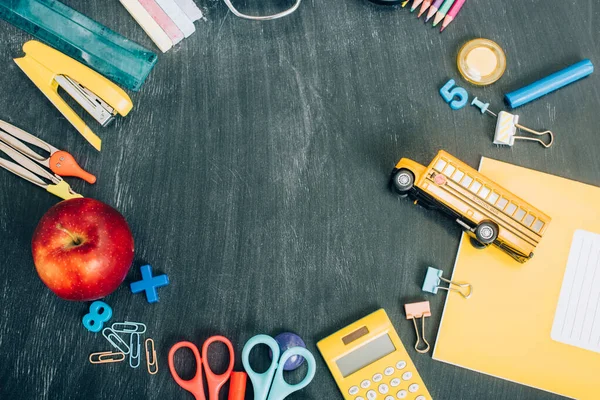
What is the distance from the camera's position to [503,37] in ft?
3.08

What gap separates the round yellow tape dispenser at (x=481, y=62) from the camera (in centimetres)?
92

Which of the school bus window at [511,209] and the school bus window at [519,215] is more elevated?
the school bus window at [511,209]

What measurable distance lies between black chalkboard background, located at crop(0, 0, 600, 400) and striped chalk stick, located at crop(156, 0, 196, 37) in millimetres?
16

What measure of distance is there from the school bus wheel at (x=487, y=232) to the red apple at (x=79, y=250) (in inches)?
19.3

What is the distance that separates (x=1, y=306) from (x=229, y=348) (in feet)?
1.10

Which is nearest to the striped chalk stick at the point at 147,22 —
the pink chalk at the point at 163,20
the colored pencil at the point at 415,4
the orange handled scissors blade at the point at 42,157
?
the pink chalk at the point at 163,20

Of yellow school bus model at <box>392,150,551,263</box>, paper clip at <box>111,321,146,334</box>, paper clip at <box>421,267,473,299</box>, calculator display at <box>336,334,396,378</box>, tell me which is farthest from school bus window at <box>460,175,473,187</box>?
paper clip at <box>111,321,146,334</box>

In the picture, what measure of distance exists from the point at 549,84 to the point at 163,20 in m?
0.59

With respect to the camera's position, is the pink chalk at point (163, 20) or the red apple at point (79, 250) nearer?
the red apple at point (79, 250)

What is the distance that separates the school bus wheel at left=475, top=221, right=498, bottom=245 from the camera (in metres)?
0.84

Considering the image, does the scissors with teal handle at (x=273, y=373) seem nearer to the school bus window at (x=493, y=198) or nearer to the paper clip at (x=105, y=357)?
the paper clip at (x=105, y=357)

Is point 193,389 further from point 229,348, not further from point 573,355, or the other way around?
point 573,355

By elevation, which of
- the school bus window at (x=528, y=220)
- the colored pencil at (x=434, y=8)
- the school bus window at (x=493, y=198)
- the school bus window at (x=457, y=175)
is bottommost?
the school bus window at (x=528, y=220)

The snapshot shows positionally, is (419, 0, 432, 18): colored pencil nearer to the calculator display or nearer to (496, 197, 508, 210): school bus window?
(496, 197, 508, 210): school bus window
